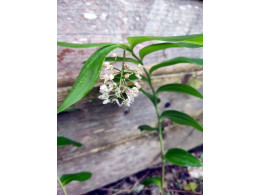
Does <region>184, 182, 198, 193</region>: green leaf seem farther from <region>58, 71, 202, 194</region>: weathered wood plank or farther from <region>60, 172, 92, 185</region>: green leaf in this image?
<region>60, 172, 92, 185</region>: green leaf

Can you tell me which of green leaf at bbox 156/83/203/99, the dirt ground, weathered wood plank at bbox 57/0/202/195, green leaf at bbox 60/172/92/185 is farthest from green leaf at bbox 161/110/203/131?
the dirt ground

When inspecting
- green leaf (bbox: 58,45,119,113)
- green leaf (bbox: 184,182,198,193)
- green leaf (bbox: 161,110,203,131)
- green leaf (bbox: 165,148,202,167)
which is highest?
green leaf (bbox: 58,45,119,113)

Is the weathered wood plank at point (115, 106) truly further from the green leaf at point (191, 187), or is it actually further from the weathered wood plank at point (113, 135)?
the green leaf at point (191, 187)

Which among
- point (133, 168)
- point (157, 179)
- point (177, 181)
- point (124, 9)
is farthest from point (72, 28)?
point (177, 181)

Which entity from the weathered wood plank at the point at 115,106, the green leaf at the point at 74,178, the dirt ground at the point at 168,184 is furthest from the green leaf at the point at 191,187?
the green leaf at the point at 74,178

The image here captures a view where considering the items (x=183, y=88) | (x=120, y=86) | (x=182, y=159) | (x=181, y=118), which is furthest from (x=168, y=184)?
(x=120, y=86)
